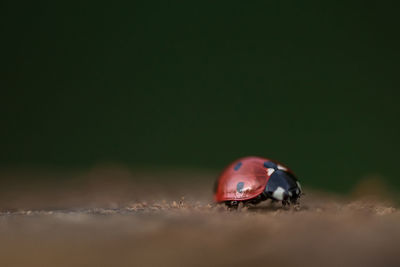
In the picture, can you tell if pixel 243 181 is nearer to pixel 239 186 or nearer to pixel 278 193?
pixel 239 186

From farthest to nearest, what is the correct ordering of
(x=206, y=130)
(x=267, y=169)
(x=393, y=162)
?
(x=206, y=130), (x=393, y=162), (x=267, y=169)

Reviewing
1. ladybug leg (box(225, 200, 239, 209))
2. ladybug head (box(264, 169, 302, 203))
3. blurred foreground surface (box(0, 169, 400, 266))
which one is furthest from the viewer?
ladybug head (box(264, 169, 302, 203))

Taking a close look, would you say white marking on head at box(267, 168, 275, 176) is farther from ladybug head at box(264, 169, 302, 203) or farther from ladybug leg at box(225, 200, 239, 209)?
ladybug leg at box(225, 200, 239, 209)

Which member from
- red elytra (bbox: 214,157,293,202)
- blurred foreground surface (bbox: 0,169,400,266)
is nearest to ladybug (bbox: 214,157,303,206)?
red elytra (bbox: 214,157,293,202)

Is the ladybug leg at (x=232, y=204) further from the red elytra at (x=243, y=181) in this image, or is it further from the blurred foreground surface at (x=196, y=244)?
the blurred foreground surface at (x=196, y=244)

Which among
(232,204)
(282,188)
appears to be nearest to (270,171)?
(282,188)

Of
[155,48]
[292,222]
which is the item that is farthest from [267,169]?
[155,48]

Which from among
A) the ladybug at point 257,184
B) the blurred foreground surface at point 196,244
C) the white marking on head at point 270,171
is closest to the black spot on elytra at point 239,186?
the ladybug at point 257,184

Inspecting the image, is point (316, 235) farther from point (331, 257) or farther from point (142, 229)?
point (142, 229)
